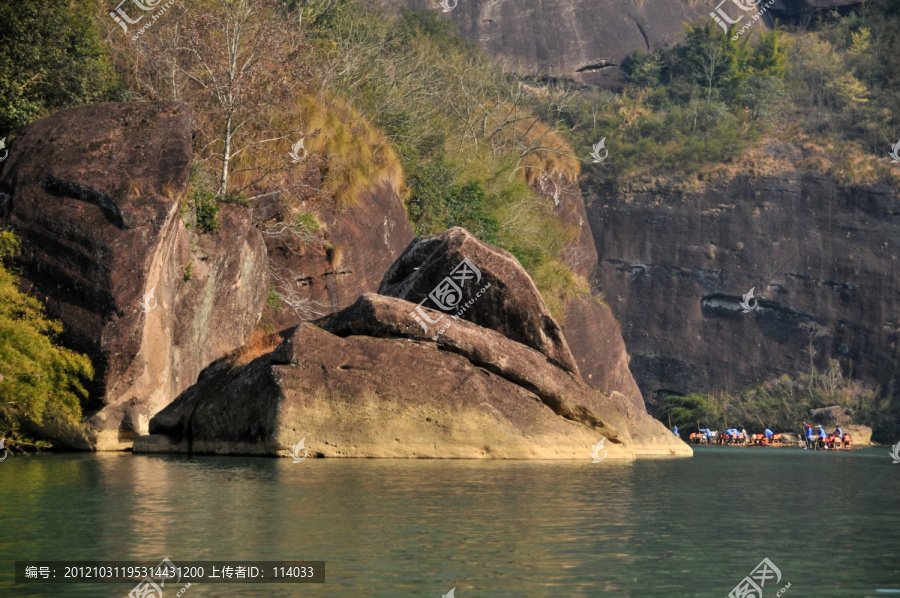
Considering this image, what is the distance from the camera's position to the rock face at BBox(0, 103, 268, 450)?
2025 cm

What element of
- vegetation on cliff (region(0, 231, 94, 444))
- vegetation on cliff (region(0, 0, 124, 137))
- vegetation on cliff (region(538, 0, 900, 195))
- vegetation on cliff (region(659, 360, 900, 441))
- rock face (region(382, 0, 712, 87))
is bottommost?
vegetation on cliff (region(659, 360, 900, 441))

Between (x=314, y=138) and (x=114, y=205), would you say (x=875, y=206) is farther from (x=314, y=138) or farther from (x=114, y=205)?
(x=114, y=205)

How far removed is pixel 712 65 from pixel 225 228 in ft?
198

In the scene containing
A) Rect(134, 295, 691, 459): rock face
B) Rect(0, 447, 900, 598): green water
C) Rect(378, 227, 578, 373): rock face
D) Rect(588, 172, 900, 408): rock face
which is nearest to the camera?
Rect(0, 447, 900, 598): green water

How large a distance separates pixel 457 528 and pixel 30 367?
38.5 feet

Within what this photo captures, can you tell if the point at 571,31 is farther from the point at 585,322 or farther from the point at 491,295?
the point at 491,295

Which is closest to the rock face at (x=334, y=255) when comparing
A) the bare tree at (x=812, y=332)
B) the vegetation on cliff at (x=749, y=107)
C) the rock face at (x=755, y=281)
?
the vegetation on cliff at (x=749, y=107)

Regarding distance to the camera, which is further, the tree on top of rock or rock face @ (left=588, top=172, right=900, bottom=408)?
rock face @ (left=588, top=172, right=900, bottom=408)

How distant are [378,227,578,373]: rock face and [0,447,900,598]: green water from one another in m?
7.27

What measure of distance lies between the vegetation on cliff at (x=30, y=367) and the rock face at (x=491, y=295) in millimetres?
7819

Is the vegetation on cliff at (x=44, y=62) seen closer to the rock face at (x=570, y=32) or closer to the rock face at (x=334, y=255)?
the rock face at (x=334, y=255)

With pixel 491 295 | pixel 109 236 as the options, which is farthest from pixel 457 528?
pixel 491 295

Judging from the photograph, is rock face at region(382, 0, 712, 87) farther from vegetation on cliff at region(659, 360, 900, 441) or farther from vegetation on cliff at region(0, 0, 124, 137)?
vegetation on cliff at region(0, 0, 124, 137)

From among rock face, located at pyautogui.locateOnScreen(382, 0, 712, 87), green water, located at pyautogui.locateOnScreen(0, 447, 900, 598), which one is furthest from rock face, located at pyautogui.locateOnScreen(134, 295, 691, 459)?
rock face, located at pyautogui.locateOnScreen(382, 0, 712, 87)
